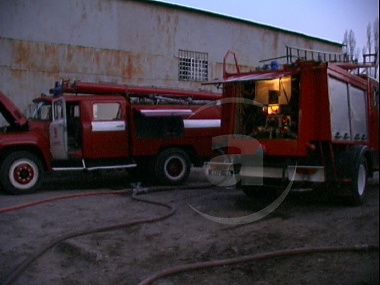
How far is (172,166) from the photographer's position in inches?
466

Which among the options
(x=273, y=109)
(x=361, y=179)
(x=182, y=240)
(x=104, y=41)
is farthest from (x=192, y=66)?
(x=182, y=240)

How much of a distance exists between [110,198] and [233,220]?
3118 millimetres

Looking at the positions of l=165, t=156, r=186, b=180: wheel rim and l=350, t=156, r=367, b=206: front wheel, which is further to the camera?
l=165, t=156, r=186, b=180: wheel rim

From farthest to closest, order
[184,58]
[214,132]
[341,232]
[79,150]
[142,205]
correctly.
Result: [184,58], [214,132], [79,150], [142,205], [341,232]

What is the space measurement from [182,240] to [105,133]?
518 cm

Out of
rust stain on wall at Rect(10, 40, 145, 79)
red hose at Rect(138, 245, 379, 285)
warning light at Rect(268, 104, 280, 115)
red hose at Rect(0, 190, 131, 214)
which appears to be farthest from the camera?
rust stain on wall at Rect(10, 40, 145, 79)

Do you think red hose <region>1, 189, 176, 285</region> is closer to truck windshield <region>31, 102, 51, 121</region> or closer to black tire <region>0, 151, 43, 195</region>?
black tire <region>0, 151, 43, 195</region>

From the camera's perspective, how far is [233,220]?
24.8 ft

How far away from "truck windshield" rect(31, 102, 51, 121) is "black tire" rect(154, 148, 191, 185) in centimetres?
276

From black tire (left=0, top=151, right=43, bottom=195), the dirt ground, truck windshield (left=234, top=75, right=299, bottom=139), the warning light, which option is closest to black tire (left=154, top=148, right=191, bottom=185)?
the dirt ground

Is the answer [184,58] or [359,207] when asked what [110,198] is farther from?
[184,58]

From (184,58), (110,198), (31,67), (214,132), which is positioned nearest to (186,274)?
(110,198)

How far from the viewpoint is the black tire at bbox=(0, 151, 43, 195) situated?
10.1m

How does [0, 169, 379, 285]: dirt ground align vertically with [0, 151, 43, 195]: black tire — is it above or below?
below
